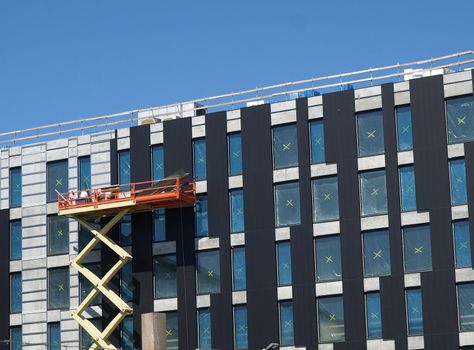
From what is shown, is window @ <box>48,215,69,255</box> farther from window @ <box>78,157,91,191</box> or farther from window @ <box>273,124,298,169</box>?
window @ <box>273,124,298,169</box>

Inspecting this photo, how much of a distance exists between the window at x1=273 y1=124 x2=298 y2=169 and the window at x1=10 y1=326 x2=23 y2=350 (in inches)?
939

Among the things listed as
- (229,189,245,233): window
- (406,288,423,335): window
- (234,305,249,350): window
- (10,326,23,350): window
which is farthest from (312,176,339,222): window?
(10,326,23,350): window

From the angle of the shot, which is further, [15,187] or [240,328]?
[15,187]

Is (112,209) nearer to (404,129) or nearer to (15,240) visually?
(15,240)

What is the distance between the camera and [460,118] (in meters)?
84.4

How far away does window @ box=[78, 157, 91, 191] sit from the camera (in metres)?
96.2

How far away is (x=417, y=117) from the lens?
85.2 m

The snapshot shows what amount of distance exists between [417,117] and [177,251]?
19.5 metres

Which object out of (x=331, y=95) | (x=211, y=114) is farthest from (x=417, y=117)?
(x=211, y=114)

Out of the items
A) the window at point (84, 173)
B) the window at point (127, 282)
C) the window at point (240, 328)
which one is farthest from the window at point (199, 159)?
the window at point (240, 328)

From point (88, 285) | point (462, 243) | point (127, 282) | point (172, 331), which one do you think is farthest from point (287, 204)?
point (88, 285)

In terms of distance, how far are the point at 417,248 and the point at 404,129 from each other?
26.2ft

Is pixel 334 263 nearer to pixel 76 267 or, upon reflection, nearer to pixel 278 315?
pixel 278 315

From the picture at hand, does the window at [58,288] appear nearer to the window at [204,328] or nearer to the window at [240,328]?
the window at [204,328]
